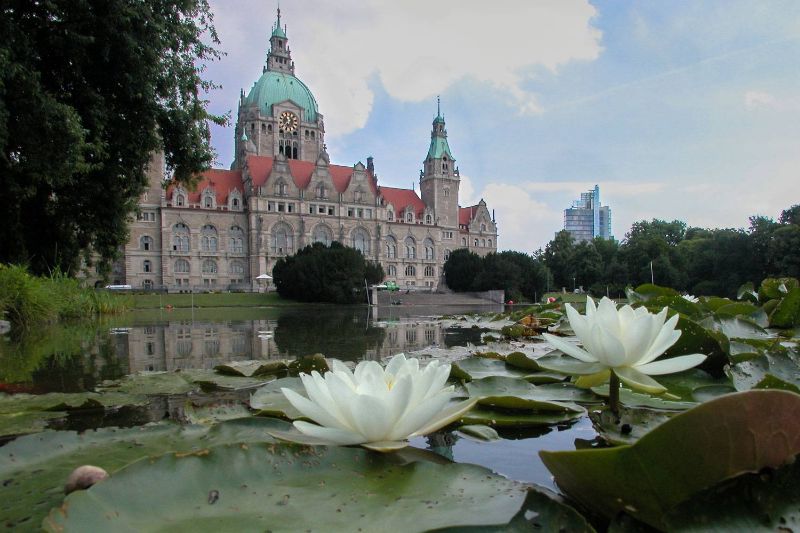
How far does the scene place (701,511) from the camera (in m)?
0.53

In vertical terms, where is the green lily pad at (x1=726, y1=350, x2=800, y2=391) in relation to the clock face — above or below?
below

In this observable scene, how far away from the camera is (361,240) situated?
41.8 m

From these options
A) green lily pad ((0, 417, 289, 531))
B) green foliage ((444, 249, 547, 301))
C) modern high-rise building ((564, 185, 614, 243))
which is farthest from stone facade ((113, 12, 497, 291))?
modern high-rise building ((564, 185, 614, 243))

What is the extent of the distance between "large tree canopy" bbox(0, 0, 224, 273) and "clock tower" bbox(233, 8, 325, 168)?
33876mm

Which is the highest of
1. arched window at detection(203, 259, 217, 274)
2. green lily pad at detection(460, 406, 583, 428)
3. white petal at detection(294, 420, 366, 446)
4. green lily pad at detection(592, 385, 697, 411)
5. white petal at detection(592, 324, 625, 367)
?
arched window at detection(203, 259, 217, 274)

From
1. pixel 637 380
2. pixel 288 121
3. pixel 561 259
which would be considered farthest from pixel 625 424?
pixel 561 259

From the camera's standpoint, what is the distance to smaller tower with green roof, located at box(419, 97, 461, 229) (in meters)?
45.7

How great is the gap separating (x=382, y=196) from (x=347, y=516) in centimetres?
4369

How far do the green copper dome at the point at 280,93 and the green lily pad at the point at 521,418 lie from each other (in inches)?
1818

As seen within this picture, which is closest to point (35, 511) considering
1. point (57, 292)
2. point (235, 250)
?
point (57, 292)

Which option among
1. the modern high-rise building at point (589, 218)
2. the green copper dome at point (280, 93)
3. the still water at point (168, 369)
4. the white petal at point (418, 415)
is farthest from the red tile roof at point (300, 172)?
the modern high-rise building at point (589, 218)

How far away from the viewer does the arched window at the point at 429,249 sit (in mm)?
44781

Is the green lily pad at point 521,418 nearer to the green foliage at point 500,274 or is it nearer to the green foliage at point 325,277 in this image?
the green foliage at point 325,277

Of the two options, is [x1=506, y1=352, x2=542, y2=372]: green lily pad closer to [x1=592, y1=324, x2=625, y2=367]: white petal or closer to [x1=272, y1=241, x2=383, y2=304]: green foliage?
[x1=592, y1=324, x2=625, y2=367]: white petal
